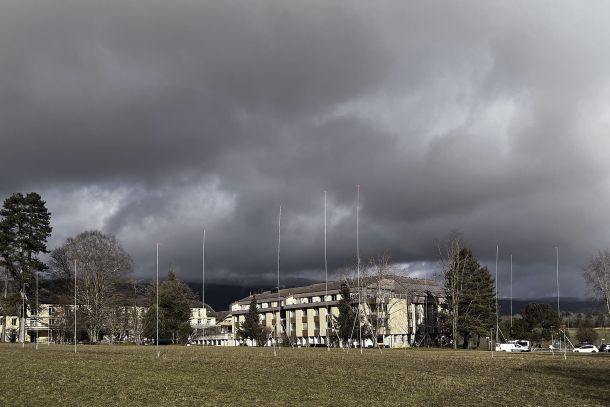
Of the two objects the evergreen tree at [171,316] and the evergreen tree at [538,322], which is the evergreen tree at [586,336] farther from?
the evergreen tree at [171,316]

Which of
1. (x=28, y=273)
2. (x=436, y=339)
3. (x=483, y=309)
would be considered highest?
(x=28, y=273)

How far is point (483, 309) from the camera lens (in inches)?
4122

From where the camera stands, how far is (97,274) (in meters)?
98.9

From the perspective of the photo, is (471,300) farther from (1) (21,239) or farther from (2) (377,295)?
(1) (21,239)

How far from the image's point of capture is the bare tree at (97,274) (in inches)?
3878

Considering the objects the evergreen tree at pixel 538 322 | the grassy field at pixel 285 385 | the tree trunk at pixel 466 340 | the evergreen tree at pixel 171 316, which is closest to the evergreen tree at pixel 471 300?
the tree trunk at pixel 466 340

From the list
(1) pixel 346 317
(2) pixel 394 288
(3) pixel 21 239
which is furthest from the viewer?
(2) pixel 394 288

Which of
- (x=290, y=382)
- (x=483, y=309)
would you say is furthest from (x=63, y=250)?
(x=290, y=382)

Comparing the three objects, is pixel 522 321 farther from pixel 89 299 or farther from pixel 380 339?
pixel 89 299

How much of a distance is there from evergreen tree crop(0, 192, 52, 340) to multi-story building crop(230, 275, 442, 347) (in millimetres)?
46003

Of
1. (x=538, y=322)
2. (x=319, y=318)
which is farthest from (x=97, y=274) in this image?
(x=538, y=322)

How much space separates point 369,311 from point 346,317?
5.86 meters

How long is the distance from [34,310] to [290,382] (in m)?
76.6

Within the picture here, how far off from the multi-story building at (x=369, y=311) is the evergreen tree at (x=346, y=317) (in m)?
1.42
